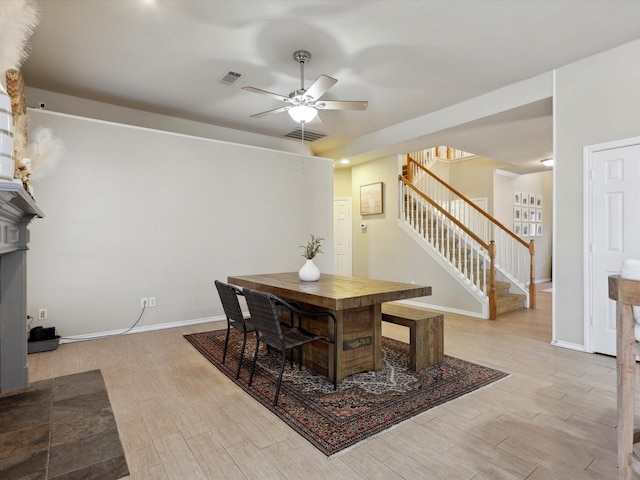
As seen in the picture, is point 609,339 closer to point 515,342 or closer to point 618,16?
point 515,342

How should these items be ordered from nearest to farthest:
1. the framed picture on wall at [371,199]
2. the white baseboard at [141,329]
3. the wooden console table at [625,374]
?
the wooden console table at [625,374]
the white baseboard at [141,329]
the framed picture on wall at [371,199]

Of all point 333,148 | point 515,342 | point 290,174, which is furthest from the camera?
point 333,148

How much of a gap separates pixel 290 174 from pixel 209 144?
1.44 metres

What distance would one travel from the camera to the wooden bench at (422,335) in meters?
2.98

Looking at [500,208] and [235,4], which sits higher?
[235,4]

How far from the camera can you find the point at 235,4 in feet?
9.13

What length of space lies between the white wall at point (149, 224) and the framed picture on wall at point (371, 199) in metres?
1.67

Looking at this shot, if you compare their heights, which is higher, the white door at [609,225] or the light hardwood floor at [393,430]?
the white door at [609,225]

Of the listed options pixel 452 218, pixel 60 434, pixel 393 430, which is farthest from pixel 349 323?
pixel 452 218

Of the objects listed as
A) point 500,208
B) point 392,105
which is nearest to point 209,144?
point 392,105

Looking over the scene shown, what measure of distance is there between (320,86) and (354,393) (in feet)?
8.38

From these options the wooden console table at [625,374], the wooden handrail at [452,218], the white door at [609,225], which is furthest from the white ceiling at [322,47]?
the wooden console table at [625,374]

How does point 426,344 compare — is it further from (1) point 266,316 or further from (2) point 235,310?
(2) point 235,310

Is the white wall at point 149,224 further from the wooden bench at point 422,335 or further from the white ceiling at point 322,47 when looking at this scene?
the wooden bench at point 422,335
